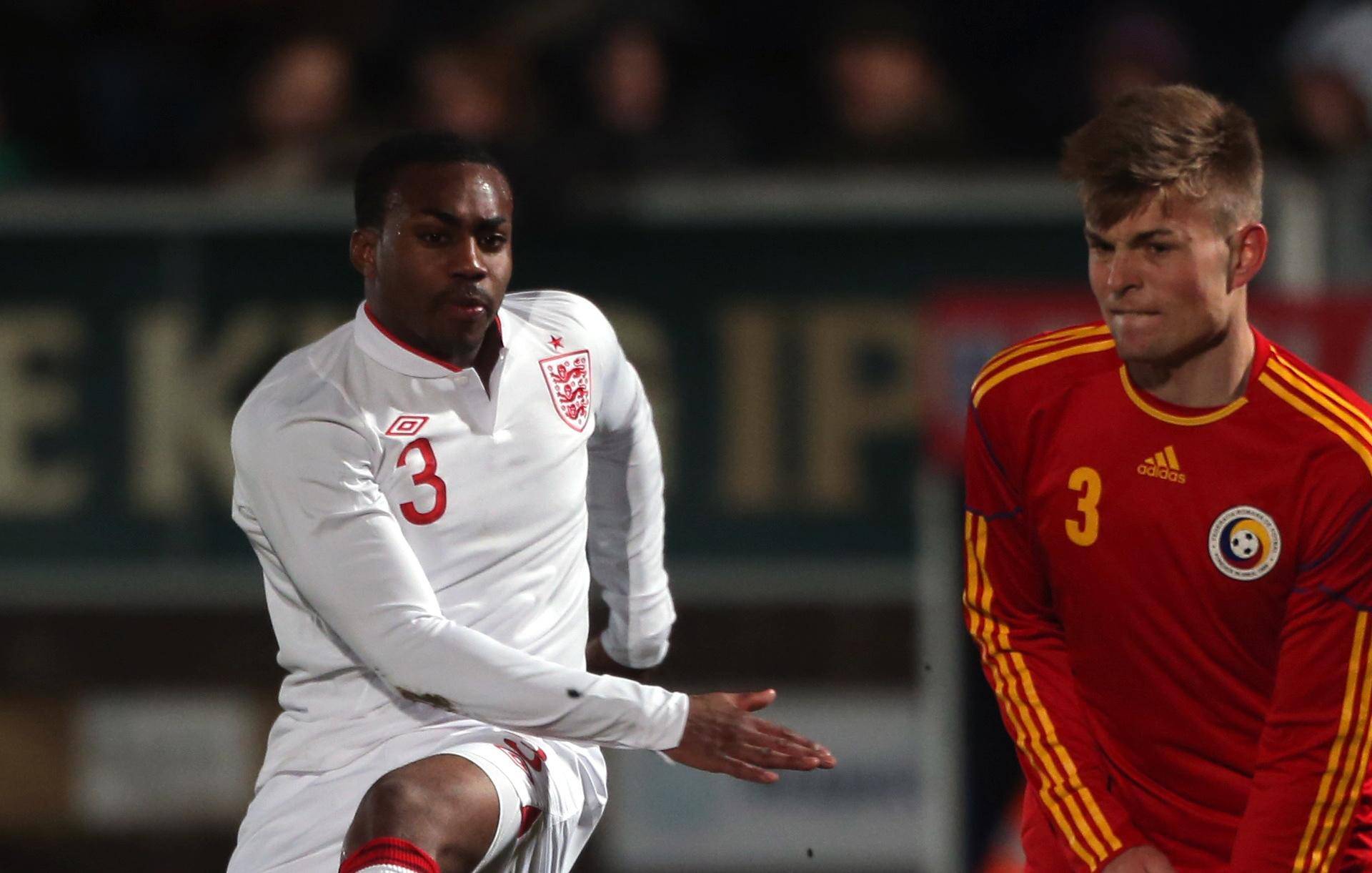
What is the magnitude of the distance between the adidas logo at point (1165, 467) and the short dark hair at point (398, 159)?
44.8 inches

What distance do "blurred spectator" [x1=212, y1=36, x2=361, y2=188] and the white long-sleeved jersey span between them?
3.21m

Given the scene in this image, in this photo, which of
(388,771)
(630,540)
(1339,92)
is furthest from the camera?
(1339,92)

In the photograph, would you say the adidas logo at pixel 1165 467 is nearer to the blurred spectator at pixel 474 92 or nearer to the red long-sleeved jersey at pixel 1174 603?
the red long-sleeved jersey at pixel 1174 603

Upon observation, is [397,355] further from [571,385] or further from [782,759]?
[782,759]

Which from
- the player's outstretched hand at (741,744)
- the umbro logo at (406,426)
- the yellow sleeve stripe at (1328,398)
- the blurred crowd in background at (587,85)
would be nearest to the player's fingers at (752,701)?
the player's outstretched hand at (741,744)

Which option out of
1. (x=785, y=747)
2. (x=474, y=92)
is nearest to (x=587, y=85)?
(x=474, y=92)

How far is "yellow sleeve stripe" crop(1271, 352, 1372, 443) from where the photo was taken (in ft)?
9.81

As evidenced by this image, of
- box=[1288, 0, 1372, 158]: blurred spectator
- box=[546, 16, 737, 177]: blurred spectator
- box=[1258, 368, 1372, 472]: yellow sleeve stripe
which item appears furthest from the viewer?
box=[546, 16, 737, 177]: blurred spectator

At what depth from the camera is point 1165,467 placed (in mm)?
3105

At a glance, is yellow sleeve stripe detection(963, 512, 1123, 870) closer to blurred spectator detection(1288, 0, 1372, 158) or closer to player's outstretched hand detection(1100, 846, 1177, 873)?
player's outstretched hand detection(1100, 846, 1177, 873)

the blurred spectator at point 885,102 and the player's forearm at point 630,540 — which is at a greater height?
the blurred spectator at point 885,102

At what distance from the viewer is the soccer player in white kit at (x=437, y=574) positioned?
3.23 m

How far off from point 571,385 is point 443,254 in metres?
0.38

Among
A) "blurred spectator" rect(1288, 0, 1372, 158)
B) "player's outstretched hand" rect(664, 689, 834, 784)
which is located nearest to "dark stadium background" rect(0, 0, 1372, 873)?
"blurred spectator" rect(1288, 0, 1372, 158)
